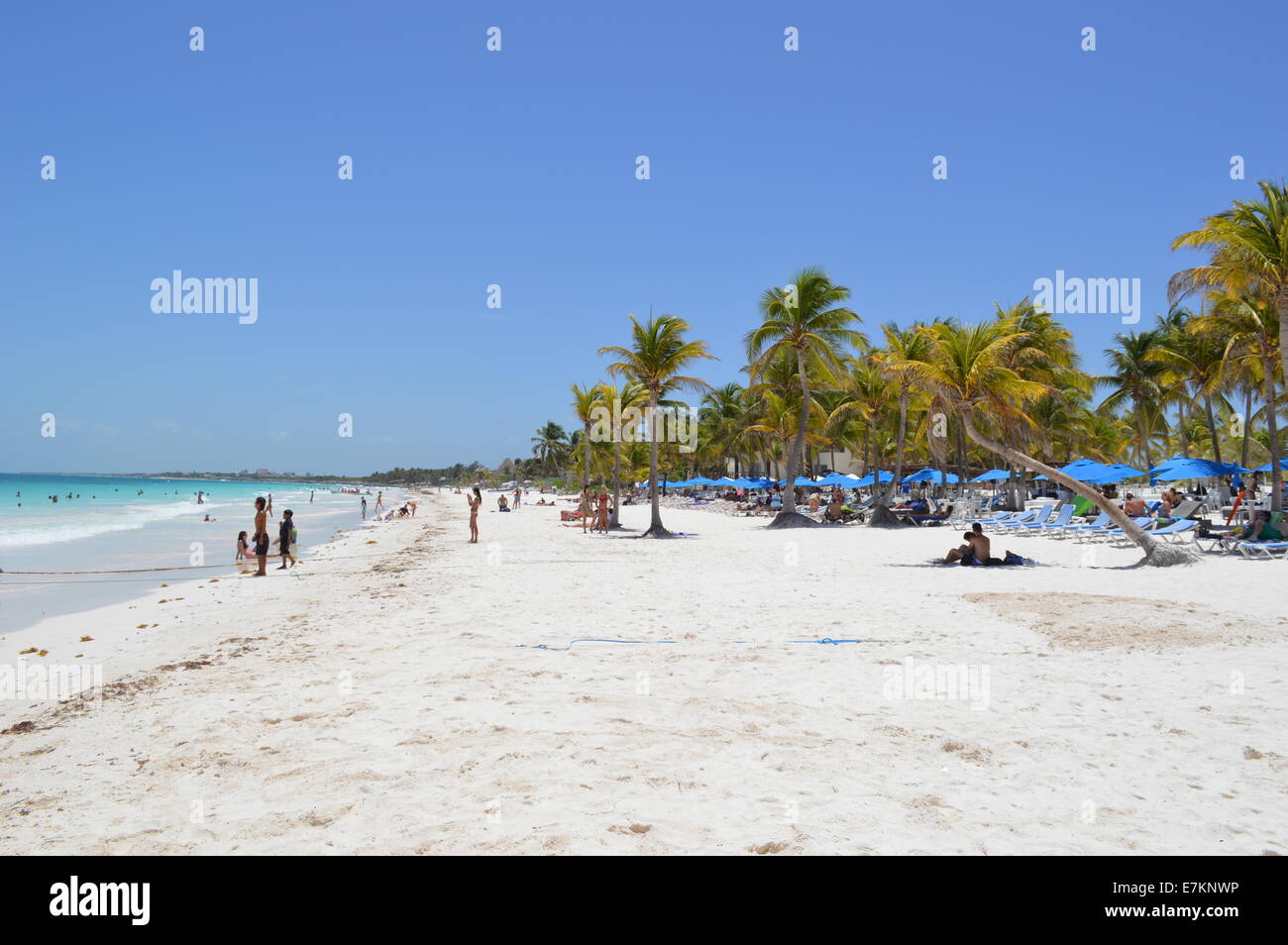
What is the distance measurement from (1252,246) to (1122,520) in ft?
20.7

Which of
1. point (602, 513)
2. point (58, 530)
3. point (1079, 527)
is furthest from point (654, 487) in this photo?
point (58, 530)

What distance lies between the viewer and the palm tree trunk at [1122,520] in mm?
12742

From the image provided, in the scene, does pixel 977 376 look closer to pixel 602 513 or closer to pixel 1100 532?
pixel 1100 532

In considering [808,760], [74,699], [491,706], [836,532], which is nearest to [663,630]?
[491,706]

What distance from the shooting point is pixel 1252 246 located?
47.8 ft

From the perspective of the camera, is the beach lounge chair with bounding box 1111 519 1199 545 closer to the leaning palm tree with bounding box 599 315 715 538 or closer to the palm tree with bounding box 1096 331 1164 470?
the leaning palm tree with bounding box 599 315 715 538

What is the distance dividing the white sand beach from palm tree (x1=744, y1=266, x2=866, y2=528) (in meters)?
16.9

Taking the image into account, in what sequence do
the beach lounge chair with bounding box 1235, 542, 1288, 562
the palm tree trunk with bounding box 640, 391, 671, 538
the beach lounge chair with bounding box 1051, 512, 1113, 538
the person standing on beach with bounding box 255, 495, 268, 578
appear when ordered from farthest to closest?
the palm tree trunk with bounding box 640, 391, 671, 538
the beach lounge chair with bounding box 1051, 512, 1113, 538
the person standing on beach with bounding box 255, 495, 268, 578
the beach lounge chair with bounding box 1235, 542, 1288, 562

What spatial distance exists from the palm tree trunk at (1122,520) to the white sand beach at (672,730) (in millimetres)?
2831

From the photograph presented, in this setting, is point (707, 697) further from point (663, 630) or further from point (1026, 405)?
point (1026, 405)

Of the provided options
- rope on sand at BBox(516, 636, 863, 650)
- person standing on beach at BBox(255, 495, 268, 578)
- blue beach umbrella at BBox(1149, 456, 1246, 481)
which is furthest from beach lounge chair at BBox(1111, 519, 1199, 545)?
person standing on beach at BBox(255, 495, 268, 578)

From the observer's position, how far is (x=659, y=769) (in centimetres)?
416

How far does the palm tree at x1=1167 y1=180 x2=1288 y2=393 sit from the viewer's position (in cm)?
1458
